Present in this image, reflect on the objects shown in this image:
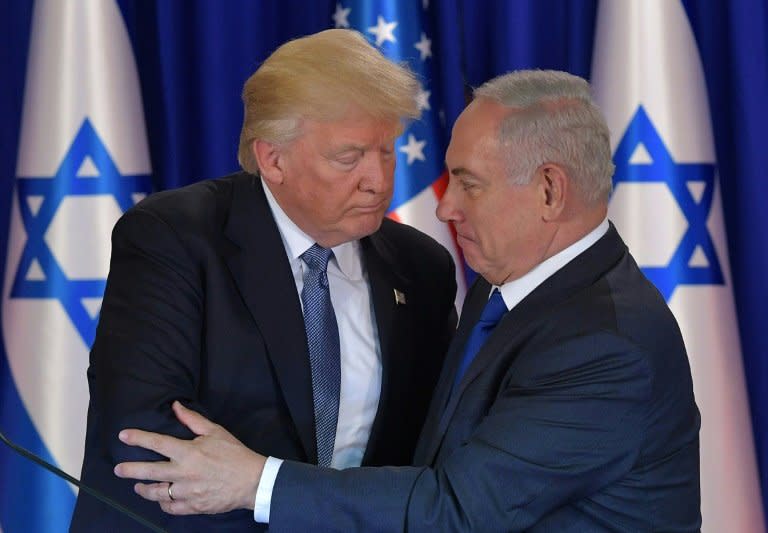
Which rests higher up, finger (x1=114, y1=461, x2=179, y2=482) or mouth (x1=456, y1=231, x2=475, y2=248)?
mouth (x1=456, y1=231, x2=475, y2=248)

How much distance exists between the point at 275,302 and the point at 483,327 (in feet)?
1.24

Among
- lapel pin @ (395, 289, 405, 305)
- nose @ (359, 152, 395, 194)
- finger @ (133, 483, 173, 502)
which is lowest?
finger @ (133, 483, 173, 502)

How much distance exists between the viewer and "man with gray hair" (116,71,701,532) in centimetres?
179

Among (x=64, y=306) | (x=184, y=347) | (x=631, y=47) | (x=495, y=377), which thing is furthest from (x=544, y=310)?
(x=64, y=306)

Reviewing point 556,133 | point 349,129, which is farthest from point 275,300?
point 556,133

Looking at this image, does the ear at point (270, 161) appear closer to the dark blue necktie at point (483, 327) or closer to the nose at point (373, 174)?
the nose at point (373, 174)

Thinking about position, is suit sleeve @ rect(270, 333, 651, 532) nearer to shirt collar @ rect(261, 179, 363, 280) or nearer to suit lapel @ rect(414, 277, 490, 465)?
suit lapel @ rect(414, 277, 490, 465)

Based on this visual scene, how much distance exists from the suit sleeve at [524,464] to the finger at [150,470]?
0.18 meters

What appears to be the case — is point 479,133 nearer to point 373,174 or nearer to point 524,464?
point 373,174

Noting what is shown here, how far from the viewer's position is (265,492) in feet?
6.04

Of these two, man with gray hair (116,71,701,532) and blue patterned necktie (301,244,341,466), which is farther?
blue patterned necktie (301,244,341,466)

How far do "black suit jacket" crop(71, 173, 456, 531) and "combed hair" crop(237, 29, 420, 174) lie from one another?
172 millimetres

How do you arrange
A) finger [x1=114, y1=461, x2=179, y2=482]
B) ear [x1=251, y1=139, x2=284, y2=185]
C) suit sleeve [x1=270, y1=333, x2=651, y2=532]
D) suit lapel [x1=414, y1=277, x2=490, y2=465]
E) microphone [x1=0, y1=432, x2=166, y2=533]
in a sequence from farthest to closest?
ear [x1=251, y1=139, x2=284, y2=185] < suit lapel [x1=414, y1=277, x2=490, y2=465] < finger [x1=114, y1=461, x2=179, y2=482] < suit sleeve [x1=270, y1=333, x2=651, y2=532] < microphone [x1=0, y1=432, x2=166, y2=533]

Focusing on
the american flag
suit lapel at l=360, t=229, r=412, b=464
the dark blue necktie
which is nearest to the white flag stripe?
the american flag
